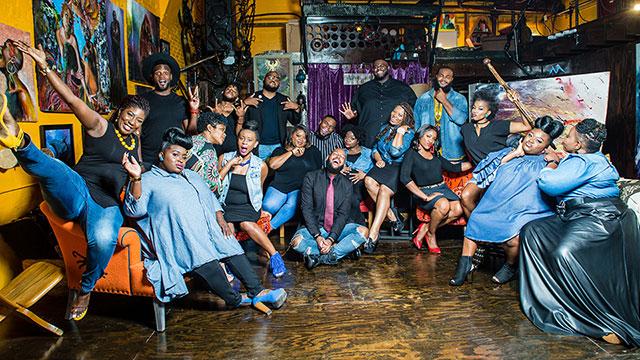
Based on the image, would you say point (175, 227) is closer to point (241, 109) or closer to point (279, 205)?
point (279, 205)

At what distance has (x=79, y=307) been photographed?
3.83 metres

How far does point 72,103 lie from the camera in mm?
3479

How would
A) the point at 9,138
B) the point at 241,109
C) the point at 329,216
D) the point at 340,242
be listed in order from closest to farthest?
the point at 9,138
the point at 340,242
the point at 329,216
the point at 241,109

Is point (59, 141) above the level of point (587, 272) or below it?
above

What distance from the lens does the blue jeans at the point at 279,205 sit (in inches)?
239

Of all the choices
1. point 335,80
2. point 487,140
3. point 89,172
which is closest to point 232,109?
point 89,172


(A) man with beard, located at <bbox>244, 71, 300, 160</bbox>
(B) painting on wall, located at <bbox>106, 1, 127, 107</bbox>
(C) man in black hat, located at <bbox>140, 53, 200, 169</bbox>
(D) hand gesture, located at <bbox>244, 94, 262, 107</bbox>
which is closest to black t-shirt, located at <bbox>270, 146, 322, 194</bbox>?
(A) man with beard, located at <bbox>244, 71, 300, 160</bbox>

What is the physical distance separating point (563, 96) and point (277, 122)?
3441 millimetres

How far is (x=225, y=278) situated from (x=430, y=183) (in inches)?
116

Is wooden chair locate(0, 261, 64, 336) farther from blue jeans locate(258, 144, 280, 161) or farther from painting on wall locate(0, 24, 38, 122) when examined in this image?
blue jeans locate(258, 144, 280, 161)

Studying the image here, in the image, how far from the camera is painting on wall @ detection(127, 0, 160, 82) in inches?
261

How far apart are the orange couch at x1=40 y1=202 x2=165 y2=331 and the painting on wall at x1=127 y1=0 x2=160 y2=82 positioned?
3.29m

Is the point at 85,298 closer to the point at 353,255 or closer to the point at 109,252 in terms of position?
the point at 109,252

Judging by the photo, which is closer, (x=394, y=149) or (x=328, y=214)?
(x=328, y=214)
